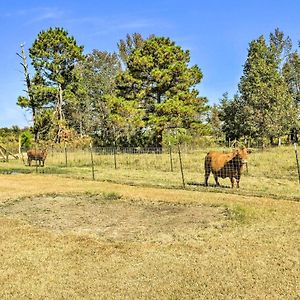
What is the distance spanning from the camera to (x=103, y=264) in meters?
6.39

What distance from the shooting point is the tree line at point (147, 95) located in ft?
106

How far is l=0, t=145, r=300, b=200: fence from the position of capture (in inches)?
582

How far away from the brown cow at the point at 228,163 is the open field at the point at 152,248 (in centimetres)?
233

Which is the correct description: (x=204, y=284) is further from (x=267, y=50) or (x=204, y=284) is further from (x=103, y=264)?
(x=267, y=50)

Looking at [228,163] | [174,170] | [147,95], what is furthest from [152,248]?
[147,95]

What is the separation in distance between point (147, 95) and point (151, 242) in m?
27.0

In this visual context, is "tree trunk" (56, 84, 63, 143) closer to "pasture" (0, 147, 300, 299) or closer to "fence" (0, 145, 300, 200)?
"fence" (0, 145, 300, 200)

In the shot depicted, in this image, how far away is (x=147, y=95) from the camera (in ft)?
111

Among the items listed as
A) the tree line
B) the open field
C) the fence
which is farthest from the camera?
the tree line

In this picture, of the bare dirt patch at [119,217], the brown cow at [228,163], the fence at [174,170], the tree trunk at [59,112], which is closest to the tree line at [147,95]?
the tree trunk at [59,112]

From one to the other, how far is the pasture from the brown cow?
736 mm

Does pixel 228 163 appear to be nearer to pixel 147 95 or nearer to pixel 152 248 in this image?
pixel 152 248

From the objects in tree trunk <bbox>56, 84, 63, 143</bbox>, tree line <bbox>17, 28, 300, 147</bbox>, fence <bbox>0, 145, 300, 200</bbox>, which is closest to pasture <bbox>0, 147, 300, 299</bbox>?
fence <bbox>0, 145, 300, 200</bbox>

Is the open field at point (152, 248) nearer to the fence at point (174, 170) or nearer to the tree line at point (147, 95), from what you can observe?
the fence at point (174, 170)
